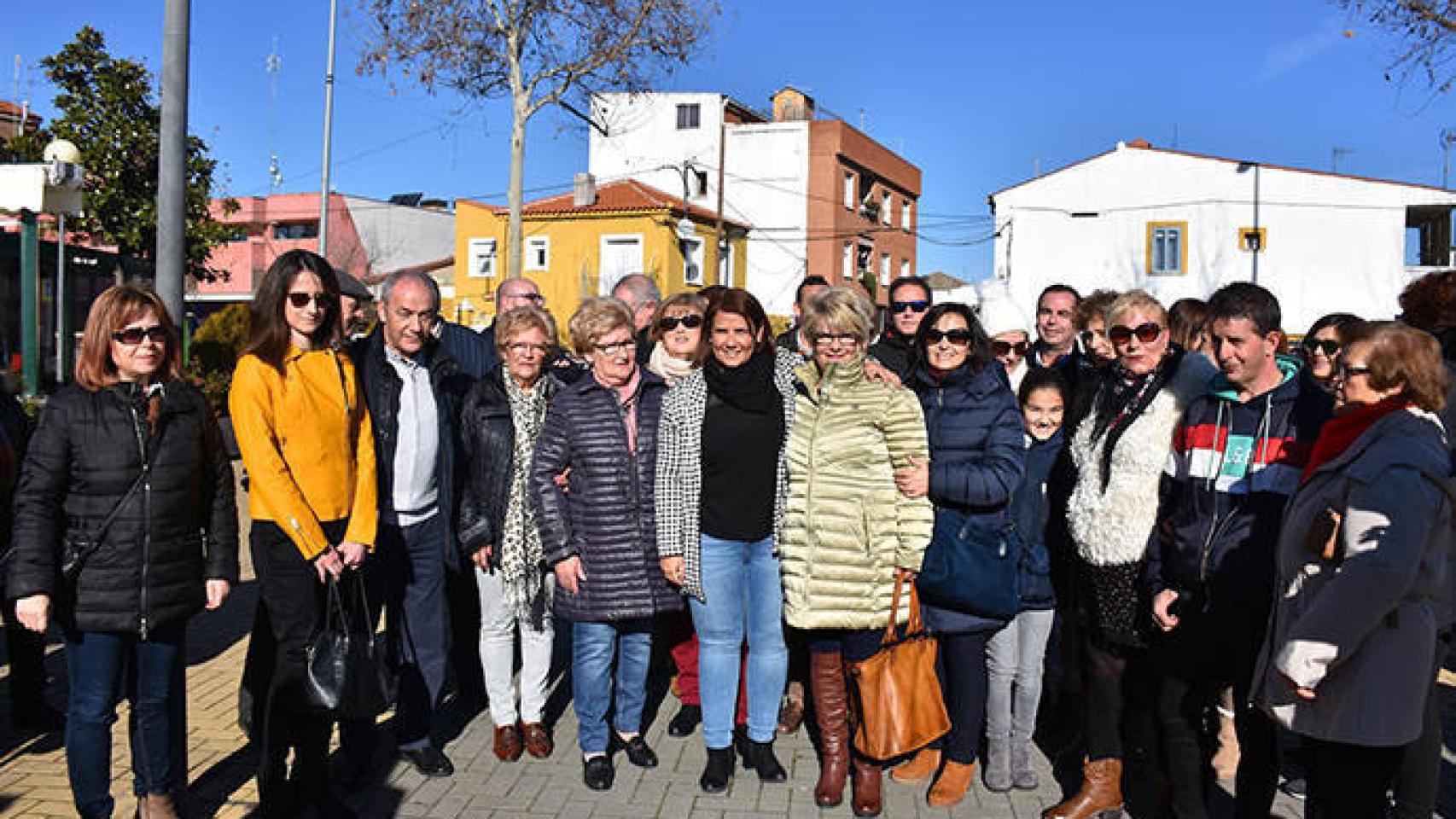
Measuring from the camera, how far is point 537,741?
4688 millimetres

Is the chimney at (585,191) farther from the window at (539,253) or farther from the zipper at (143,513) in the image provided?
the zipper at (143,513)

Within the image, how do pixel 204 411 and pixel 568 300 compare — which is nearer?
pixel 204 411

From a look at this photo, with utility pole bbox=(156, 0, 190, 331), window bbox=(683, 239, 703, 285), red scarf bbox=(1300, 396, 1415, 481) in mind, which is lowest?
red scarf bbox=(1300, 396, 1415, 481)

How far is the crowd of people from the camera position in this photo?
305 centimetres

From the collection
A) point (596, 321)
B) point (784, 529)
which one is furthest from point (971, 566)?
point (596, 321)

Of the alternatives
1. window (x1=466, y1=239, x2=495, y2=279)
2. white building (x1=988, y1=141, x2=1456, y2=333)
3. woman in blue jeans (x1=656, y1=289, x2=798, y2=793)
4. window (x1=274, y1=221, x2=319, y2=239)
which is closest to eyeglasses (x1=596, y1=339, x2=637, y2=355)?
woman in blue jeans (x1=656, y1=289, x2=798, y2=793)

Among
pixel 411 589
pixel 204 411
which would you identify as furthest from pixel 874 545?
pixel 204 411

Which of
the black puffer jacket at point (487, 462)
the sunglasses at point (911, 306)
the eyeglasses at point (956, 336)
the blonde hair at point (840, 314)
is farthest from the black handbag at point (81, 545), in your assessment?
the sunglasses at point (911, 306)

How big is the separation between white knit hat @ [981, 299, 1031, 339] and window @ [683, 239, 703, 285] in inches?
1356

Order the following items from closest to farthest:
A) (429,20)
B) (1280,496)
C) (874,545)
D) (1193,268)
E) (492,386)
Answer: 1. (1280,496)
2. (874,545)
3. (492,386)
4. (429,20)
5. (1193,268)

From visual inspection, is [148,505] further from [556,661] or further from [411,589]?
[556,661]

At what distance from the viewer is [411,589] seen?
452 centimetres

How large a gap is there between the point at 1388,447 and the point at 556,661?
4679 millimetres

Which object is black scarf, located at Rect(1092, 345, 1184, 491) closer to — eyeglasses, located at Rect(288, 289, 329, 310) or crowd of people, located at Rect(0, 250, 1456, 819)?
crowd of people, located at Rect(0, 250, 1456, 819)
